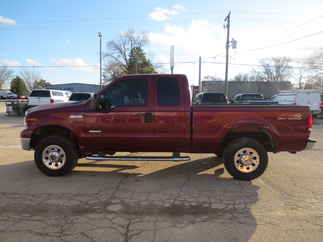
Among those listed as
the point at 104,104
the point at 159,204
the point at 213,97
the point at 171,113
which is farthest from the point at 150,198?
the point at 213,97

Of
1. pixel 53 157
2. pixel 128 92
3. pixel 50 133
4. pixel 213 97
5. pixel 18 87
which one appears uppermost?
pixel 18 87

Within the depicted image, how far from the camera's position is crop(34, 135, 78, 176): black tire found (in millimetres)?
4215

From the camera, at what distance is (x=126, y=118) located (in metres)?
4.12

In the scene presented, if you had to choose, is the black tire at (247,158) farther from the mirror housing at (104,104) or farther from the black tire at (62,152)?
the black tire at (62,152)

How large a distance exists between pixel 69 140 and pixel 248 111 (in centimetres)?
371

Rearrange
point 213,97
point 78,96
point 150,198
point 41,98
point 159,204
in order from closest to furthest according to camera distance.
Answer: point 159,204
point 150,198
point 213,97
point 78,96
point 41,98

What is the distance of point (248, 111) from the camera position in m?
3.95

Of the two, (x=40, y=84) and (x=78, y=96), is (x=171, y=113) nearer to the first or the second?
(x=78, y=96)

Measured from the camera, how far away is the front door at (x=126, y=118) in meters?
4.11

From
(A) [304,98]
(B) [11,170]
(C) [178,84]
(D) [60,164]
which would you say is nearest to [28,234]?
(D) [60,164]

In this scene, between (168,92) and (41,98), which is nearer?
(168,92)

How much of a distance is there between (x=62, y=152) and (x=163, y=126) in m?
2.19

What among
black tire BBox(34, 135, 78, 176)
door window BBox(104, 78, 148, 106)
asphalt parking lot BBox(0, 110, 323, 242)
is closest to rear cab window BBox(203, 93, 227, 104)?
asphalt parking lot BBox(0, 110, 323, 242)

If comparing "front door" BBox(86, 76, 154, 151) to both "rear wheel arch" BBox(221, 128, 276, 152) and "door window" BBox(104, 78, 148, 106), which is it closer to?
"door window" BBox(104, 78, 148, 106)
